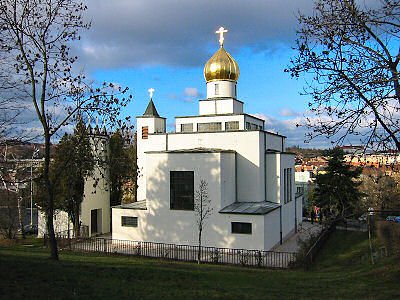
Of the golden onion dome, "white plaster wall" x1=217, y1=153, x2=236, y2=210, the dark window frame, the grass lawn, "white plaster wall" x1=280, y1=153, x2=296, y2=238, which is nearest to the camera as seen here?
the grass lawn

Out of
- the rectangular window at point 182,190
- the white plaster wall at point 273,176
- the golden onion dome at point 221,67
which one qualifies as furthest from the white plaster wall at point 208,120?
the rectangular window at point 182,190

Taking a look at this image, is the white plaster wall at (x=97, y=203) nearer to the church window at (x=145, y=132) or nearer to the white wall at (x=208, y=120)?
the church window at (x=145, y=132)

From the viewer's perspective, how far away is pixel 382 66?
6461 millimetres

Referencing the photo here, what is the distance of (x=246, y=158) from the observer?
24.0 meters

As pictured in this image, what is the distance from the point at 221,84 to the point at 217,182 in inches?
372

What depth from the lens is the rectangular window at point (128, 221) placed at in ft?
76.4

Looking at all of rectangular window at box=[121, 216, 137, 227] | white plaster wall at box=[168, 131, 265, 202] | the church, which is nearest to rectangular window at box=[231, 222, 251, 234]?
the church

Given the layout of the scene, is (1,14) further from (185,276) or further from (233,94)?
(233,94)

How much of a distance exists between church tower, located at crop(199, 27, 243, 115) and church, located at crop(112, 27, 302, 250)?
7cm

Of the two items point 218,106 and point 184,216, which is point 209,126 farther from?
point 184,216

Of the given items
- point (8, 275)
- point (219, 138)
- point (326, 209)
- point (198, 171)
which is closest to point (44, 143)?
point (8, 275)

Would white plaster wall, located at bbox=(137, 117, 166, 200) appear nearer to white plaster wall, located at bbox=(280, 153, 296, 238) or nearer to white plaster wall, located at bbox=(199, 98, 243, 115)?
white plaster wall, located at bbox=(199, 98, 243, 115)

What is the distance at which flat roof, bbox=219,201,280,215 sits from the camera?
2074 cm

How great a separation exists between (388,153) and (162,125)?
23.9 metres
